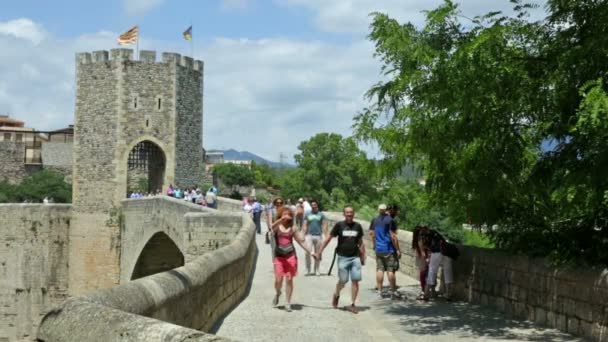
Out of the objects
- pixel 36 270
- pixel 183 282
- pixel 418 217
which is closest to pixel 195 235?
pixel 183 282

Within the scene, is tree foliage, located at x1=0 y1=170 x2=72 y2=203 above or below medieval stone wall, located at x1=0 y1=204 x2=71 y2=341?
above

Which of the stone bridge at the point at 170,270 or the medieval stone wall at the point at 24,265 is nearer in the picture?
the stone bridge at the point at 170,270

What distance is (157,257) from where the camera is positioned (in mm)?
31375

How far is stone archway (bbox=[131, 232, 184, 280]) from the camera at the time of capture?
30.8 m

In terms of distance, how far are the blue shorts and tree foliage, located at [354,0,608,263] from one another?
1624mm

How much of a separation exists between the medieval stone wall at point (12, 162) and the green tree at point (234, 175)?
3101cm

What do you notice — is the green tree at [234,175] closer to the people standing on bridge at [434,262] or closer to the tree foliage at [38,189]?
the tree foliage at [38,189]

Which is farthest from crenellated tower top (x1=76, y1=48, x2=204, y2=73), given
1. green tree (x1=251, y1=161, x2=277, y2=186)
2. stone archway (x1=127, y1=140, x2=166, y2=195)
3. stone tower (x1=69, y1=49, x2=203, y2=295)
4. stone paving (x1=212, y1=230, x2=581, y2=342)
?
green tree (x1=251, y1=161, x2=277, y2=186)

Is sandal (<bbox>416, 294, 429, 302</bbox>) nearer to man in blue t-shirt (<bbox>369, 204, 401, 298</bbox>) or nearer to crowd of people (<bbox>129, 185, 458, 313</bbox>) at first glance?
crowd of people (<bbox>129, 185, 458, 313</bbox>)

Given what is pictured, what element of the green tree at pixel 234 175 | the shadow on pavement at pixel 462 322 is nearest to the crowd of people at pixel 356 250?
the shadow on pavement at pixel 462 322

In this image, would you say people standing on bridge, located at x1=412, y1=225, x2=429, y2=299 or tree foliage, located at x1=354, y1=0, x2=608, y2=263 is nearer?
tree foliage, located at x1=354, y1=0, x2=608, y2=263

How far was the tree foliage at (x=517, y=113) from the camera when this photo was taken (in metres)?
8.91

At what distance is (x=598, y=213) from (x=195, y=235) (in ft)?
31.9

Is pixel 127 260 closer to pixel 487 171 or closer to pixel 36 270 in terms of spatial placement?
pixel 36 270
